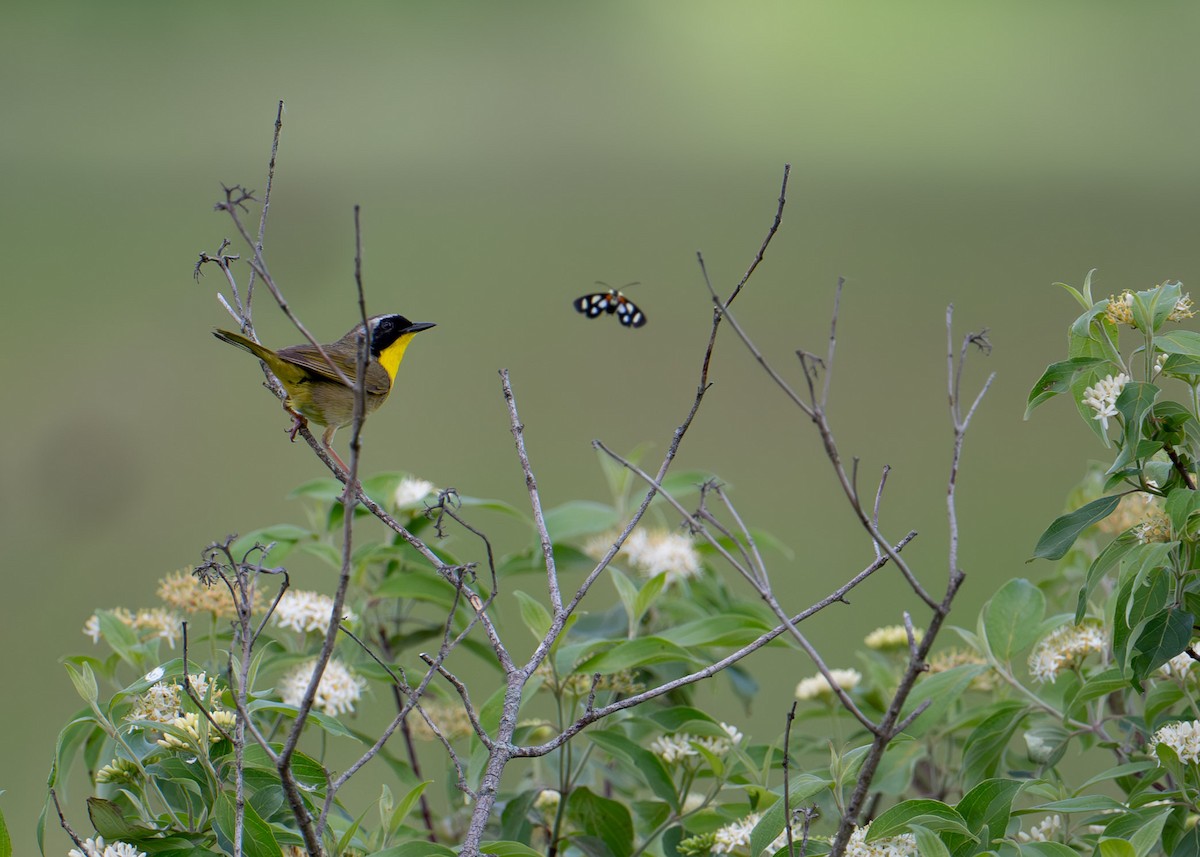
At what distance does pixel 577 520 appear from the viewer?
6.30ft

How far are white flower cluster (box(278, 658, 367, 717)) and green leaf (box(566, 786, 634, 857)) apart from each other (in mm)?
359

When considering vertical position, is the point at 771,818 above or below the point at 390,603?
below

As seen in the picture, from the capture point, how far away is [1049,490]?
7004mm

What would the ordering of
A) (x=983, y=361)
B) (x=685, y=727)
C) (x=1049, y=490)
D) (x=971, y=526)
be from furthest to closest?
1. (x=983, y=361)
2. (x=1049, y=490)
3. (x=971, y=526)
4. (x=685, y=727)

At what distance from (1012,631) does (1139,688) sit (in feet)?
1.25

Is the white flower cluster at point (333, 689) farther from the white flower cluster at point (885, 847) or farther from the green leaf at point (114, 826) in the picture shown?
the white flower cluster at point (885, 847)

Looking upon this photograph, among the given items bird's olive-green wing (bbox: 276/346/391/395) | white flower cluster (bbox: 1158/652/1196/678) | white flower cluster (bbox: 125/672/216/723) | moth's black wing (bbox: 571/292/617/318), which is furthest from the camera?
moth's black wing (bbox: 571/292/617/318)

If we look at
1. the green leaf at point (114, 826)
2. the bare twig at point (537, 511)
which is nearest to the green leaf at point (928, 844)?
the bare twig at point (537, 511)

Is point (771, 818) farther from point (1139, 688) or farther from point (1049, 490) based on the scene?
point (1049, 490)

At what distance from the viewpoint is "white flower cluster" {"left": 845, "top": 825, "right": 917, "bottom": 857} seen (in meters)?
1.11

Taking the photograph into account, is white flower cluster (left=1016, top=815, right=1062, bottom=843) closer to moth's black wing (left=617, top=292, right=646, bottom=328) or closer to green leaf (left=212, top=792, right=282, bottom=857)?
green leaf (left=212, top=792, right=282, bottom=857)

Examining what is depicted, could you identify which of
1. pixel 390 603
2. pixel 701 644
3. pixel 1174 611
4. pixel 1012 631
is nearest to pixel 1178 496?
pixel 1174 611

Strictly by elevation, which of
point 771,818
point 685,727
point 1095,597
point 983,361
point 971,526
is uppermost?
point 983,361

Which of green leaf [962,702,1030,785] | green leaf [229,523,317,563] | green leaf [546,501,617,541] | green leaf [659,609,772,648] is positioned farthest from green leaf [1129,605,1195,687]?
green leaf [229,523,317,563]
